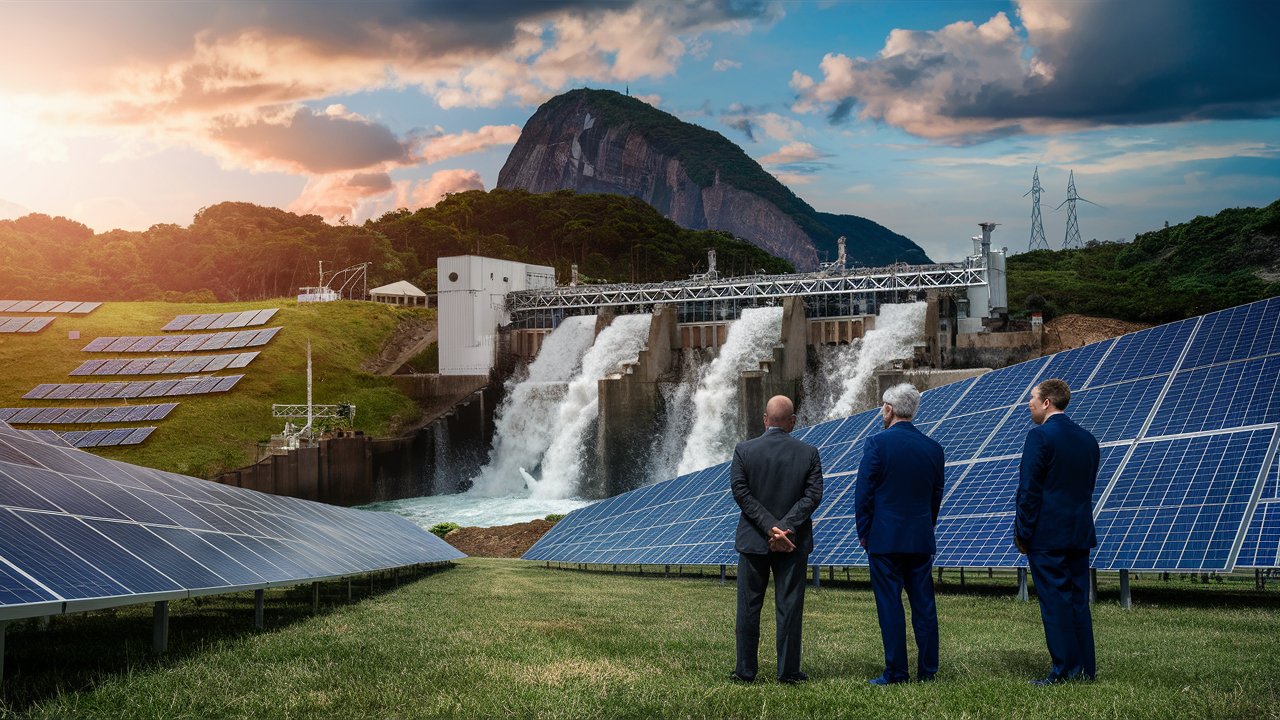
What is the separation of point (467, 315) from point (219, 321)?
84.6ft

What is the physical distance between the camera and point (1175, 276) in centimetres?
10119

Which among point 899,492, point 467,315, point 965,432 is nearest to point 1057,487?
point 899,492

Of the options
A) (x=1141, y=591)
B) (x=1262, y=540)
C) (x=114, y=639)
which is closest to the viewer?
(x=114, y=639)

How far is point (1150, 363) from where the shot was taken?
764 inches

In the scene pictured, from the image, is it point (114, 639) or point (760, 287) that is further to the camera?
point (760, 287)

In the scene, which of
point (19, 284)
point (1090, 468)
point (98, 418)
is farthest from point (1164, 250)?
point (19, 284)

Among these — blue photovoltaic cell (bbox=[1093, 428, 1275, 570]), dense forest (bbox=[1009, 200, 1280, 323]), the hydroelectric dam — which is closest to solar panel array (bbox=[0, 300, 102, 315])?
the hydroelectric dam

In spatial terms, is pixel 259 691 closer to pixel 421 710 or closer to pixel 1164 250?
pixel 421 710

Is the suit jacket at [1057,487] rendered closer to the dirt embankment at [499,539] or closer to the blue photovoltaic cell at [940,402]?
the blue photovoltaic cell at [940,402]

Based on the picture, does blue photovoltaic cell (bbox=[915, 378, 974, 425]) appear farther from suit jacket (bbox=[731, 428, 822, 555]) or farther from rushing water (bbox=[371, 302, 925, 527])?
rushing water (bbox=[371, 302, 925, 527])

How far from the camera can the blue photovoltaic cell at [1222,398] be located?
55.1 ft

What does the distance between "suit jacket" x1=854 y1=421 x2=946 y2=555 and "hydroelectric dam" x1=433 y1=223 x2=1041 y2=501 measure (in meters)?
43.3

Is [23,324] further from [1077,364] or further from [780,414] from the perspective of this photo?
[780,414]

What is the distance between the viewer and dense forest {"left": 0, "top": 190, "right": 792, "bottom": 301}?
13125 cm
